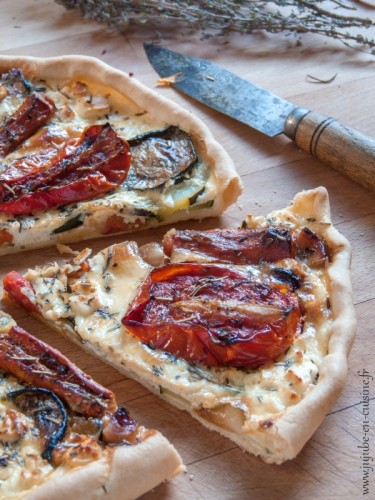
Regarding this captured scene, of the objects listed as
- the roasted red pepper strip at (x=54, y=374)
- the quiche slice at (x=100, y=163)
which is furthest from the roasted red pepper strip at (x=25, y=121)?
the roasted red pepper strip at (x=54, y=374)

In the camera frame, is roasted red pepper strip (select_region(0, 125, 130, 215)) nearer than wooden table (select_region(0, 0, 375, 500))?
No

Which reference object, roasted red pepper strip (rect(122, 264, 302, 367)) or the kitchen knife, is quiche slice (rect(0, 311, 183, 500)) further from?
the kitchen knife

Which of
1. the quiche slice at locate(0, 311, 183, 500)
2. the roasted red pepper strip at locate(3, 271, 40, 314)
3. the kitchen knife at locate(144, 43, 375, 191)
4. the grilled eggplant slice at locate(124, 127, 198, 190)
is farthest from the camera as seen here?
the kitchen knife at locate(144, 43, 375, 191)

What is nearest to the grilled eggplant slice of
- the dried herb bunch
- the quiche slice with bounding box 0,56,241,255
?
the quiche slice with bounding box 0,56,241,255

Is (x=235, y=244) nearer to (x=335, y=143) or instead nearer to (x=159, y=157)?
(x=159, y=157)

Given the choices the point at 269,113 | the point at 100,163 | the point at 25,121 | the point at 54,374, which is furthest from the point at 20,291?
the point at 269,113

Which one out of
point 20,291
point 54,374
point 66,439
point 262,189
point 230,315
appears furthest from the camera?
point 262,189

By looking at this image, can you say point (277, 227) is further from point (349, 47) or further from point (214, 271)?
point (349, 47)
